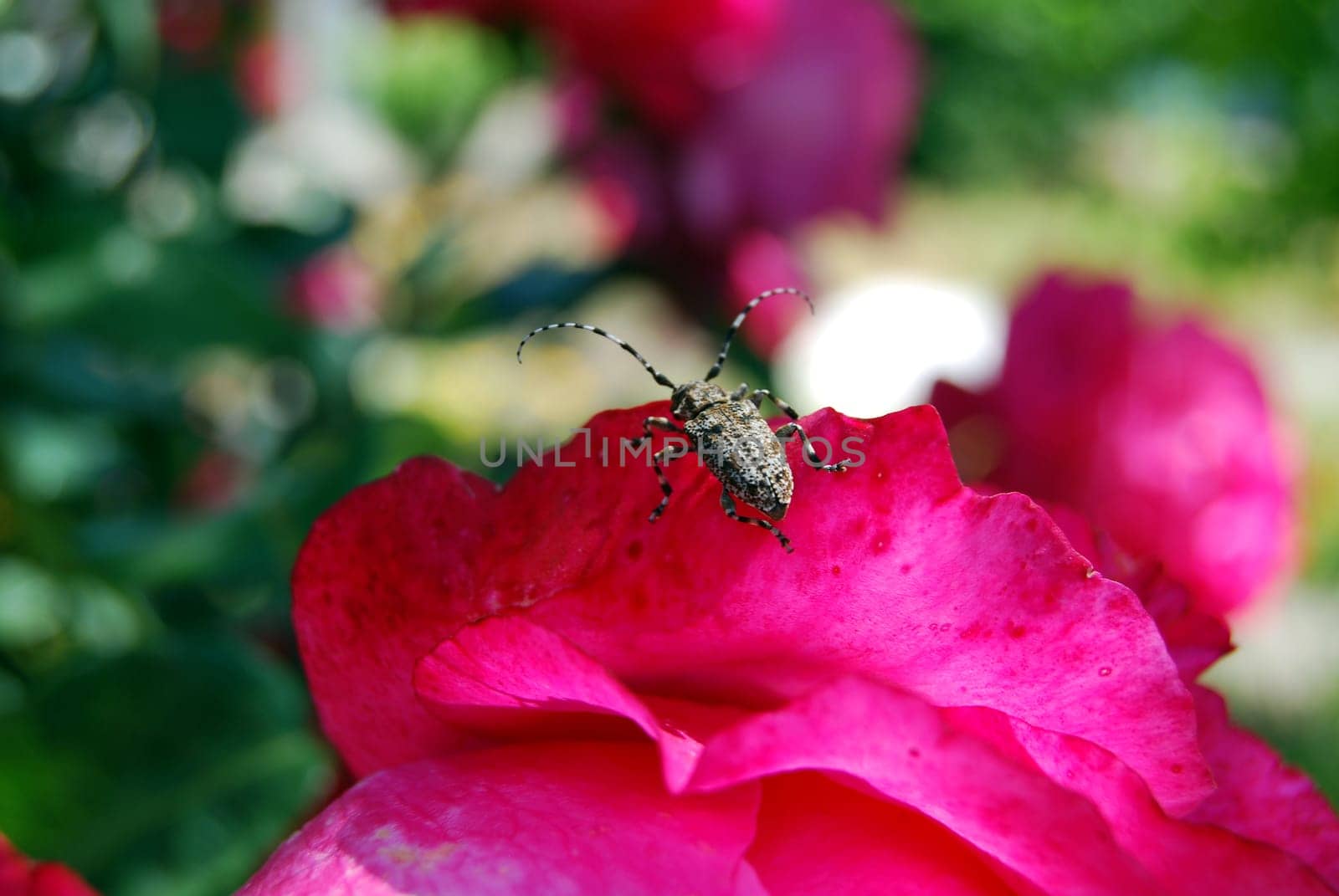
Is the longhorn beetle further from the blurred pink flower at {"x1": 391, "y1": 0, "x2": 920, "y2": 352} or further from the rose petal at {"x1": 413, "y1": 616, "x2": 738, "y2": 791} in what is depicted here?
the blurred pink flower at {"x1": 391, "y1": 0, "x2": 920, "y2": 352}

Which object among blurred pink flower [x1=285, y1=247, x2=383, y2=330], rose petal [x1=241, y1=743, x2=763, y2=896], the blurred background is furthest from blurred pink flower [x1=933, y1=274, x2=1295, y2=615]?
blurred pink flower [x1=285, y1=247, x2=383, y2=330]

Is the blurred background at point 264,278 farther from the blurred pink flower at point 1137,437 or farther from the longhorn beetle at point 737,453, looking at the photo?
the longhorn beetle at point 737,453

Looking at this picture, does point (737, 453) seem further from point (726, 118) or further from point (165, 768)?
point (726, 118)

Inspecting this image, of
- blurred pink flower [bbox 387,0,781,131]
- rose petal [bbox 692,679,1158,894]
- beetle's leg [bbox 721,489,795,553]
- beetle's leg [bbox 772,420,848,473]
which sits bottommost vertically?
rose petal [bbox 692,679,1158,894]

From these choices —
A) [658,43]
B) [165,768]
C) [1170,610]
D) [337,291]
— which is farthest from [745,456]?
[337,291]

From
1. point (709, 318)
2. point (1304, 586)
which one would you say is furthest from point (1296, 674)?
point (709, 318)

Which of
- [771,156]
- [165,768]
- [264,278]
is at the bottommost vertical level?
[165,768]
